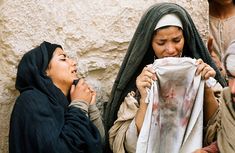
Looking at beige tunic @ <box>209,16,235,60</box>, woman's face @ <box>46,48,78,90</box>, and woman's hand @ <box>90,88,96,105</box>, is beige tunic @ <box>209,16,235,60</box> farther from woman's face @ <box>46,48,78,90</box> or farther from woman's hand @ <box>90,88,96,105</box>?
woman's face @ <box>46,48,78,90</box>

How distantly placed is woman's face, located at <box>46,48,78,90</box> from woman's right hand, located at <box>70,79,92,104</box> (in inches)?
1.7

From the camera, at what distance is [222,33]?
4.18 meters

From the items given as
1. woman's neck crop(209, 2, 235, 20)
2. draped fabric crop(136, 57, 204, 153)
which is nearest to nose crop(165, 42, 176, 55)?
draped fabric crop(136, 57, 204, 153)

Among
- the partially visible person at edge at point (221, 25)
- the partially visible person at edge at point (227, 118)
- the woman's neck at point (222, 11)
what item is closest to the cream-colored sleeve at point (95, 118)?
the partially visible person at edge at point (227, 118)

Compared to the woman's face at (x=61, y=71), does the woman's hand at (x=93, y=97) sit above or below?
below

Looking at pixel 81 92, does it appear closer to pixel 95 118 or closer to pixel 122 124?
pixel 95 118

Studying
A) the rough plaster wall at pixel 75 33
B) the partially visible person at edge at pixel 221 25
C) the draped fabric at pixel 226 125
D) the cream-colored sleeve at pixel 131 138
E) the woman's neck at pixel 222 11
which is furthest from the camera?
the woman's neck at pixel 222 11

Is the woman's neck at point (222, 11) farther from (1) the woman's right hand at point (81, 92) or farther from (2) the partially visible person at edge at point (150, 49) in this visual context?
(1) the woman's right hand at point (81, 92)

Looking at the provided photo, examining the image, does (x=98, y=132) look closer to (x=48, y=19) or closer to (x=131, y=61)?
(x=131, y=61)

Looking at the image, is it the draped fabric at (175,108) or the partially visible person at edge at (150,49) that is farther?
the partially visible person at edge at (150,49)

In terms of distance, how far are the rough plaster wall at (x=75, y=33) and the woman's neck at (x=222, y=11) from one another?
0.44m

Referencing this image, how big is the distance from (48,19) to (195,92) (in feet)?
3.53

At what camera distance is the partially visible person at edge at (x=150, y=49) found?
3141 millimetres

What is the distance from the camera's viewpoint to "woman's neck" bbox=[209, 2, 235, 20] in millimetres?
4242
